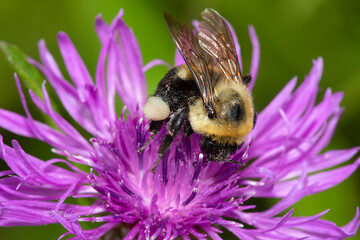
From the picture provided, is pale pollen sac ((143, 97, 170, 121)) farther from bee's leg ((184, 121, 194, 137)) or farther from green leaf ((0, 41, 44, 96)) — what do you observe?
green leaf ((0, 41, 44, 96))

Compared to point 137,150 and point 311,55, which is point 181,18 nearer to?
point 311,55

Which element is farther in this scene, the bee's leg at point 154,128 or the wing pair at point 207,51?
the bee's leg at point 154,128

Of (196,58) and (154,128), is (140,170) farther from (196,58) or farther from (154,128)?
(196,58)

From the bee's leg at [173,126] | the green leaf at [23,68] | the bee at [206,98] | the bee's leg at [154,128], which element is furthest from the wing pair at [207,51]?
the green leaf at [23,68]

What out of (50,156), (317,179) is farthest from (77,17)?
(317,179)

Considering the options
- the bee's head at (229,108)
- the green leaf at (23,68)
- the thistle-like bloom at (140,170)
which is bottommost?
the thistle-like bloom at (140,170)

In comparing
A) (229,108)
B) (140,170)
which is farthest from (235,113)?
(140,170)

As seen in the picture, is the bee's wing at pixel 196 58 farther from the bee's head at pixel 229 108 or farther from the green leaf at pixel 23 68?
the green leaf at pixel 23 68
